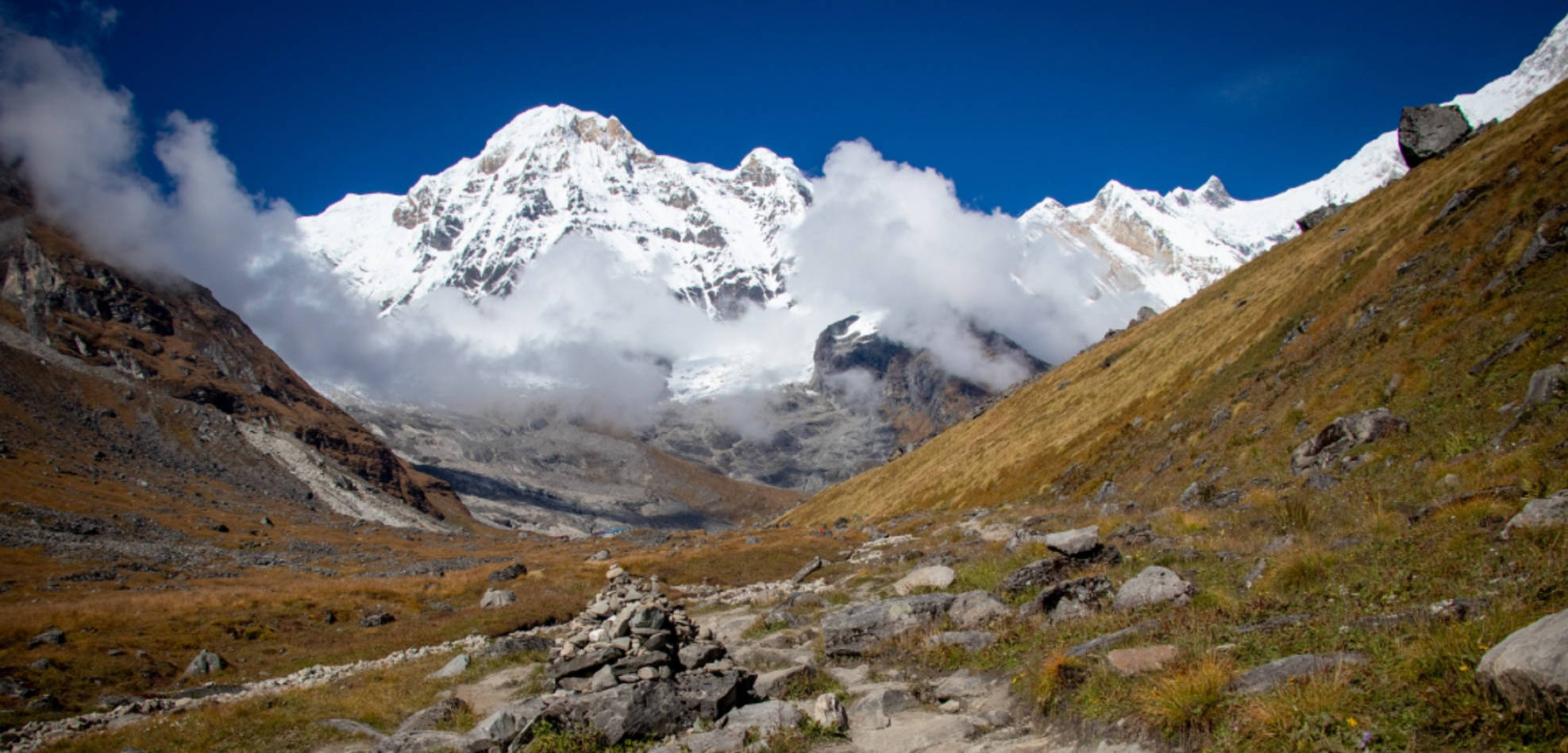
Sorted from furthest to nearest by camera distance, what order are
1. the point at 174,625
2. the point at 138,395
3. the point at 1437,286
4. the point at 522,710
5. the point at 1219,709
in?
the point at 138,395 < the point at 174,625 < the point at 1437,286 < the point at 522,710 < the point at 1219,709

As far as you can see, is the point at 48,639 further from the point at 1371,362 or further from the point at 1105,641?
the point at 1371,362

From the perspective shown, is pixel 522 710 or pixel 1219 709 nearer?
pixel 1219 709

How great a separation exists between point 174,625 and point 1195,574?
4488 centimetres

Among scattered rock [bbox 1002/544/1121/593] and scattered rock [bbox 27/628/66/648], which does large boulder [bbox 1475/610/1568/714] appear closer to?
scattered rock [bbox 1002/544/1121/593]

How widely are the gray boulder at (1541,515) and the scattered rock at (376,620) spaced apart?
43952 mm

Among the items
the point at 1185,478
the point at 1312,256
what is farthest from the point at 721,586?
the point at 1312,256

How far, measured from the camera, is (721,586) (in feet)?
154

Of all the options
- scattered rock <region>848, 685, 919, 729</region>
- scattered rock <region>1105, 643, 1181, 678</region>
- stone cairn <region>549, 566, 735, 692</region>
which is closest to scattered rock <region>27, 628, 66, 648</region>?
stone cairn <region>549, 566, 735, 692</region>

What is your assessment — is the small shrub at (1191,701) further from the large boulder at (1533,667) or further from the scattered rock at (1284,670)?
the large boulder at (1533,667)

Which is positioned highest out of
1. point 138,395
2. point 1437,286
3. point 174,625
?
point 138,395

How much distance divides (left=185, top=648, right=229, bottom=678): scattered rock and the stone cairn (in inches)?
787

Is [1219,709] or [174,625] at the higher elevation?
[174,625]

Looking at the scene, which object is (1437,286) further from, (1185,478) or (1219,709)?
(1219,709)

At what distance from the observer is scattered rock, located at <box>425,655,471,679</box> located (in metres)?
25.4
